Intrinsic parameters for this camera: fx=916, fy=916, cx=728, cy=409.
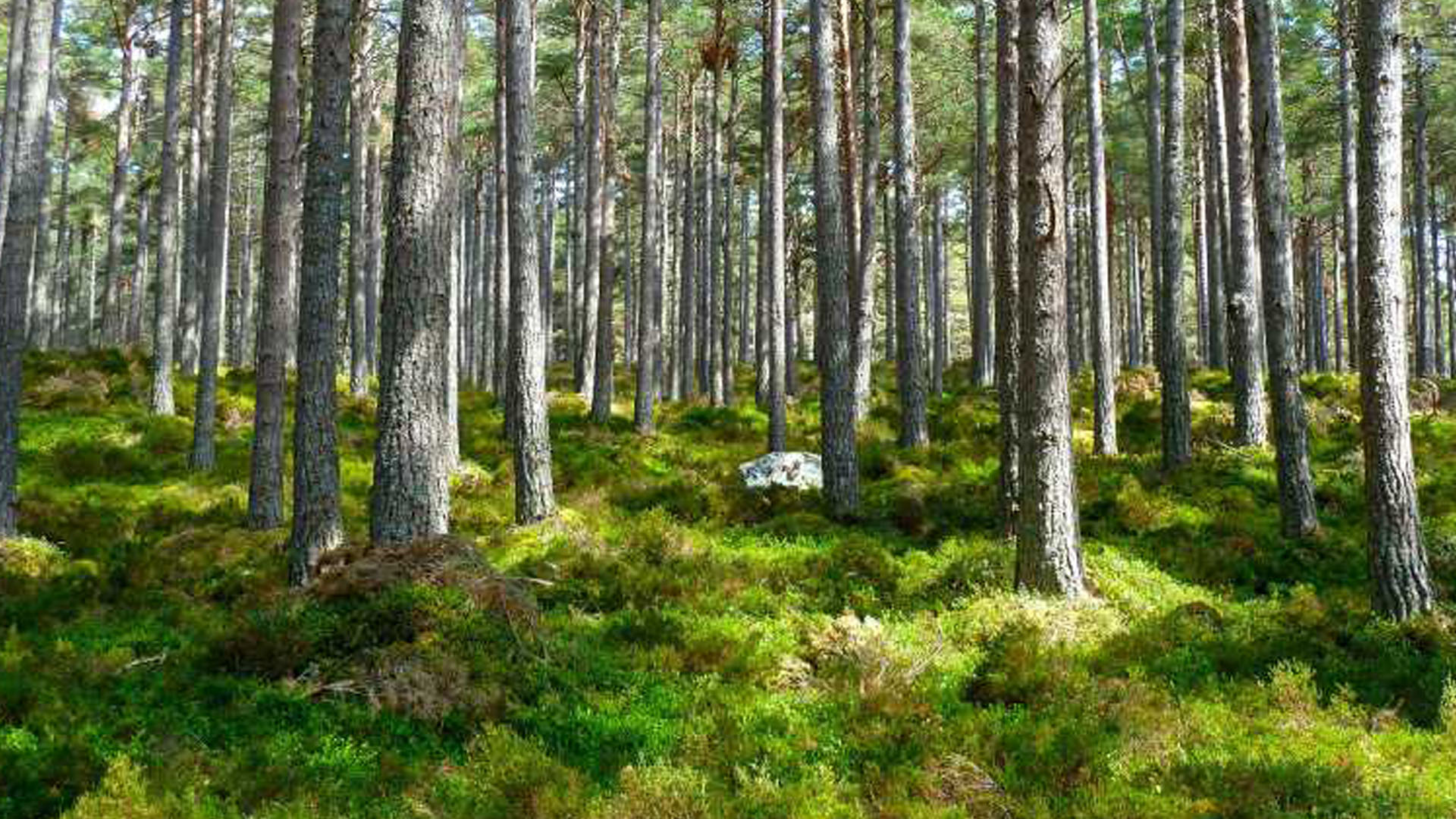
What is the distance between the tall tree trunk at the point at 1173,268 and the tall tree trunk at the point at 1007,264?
12.0 feet

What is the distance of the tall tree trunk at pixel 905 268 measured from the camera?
1573 cm

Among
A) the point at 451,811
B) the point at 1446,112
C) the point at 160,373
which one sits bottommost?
the point at 451,811

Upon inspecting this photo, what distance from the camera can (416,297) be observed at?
7824 mm

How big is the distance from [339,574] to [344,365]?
37288mm

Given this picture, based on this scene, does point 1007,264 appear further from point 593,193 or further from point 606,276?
point 593,193

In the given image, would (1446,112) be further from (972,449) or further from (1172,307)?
(972,449)

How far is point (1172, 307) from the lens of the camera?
1404 centimetres

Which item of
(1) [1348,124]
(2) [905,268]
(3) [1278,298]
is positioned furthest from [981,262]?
(3) [1278,298]

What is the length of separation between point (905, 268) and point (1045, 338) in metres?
7.80

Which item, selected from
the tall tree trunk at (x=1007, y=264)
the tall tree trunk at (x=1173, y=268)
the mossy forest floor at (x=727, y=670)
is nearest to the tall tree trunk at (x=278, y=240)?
the mossy forest floor at (x=727, y=670)

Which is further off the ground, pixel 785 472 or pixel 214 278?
pixel 214 278

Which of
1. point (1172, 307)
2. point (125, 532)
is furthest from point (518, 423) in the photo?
point (1172, 307)

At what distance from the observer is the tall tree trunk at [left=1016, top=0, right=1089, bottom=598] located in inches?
325

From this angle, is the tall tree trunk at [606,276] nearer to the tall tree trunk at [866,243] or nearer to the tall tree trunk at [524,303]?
the tall tree trunk at [866,243]
